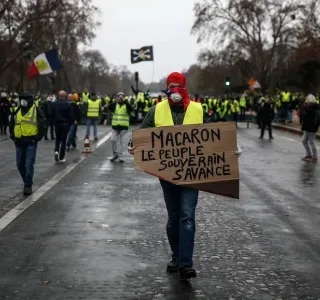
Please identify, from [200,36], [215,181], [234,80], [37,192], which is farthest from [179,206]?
[234,80]

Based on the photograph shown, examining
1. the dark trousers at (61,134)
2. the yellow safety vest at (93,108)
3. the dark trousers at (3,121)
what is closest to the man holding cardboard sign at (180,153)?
the dark trousers at (61,134)

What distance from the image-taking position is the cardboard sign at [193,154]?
680 centimetres

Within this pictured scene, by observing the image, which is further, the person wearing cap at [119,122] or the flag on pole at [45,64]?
the flag on pole at [45,64]

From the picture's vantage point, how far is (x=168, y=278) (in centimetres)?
657

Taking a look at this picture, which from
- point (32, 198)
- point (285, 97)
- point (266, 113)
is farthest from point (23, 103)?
point (285, 97)

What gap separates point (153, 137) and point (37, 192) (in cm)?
577

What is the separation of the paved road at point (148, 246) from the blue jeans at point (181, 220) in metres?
0.23

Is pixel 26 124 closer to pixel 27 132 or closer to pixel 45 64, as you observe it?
pixel 27 132

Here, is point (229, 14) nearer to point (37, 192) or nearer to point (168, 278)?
point (37, 192)

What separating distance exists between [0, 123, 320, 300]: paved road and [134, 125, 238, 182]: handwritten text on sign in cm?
90

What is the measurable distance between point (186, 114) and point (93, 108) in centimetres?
1725

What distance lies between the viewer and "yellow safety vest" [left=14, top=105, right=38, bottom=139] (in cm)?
1205

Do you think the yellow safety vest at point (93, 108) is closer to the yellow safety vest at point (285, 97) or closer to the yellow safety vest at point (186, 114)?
the yellow safety vest at point (186, 114)

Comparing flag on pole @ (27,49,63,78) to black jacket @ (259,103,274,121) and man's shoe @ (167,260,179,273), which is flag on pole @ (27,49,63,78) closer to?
black jacket @ (259,103,274,121)
